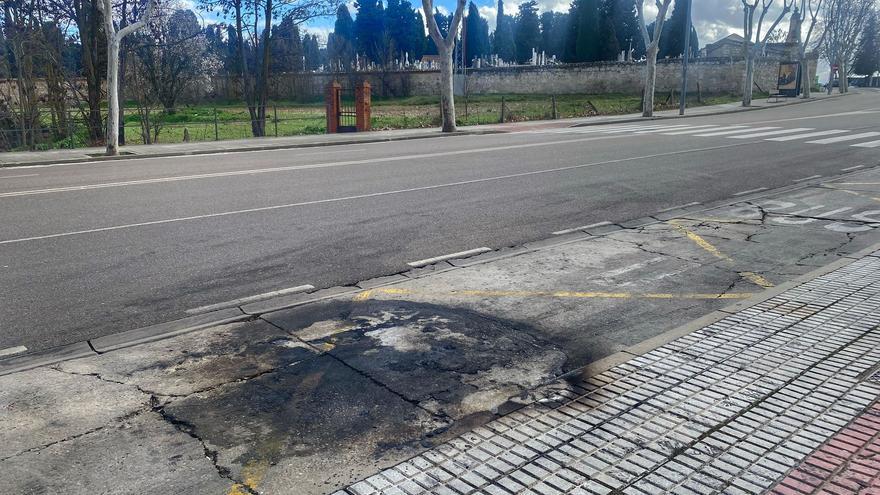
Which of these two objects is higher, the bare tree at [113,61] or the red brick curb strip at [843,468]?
the bare tree at [113,61]

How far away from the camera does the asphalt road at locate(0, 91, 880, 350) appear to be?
7.12m

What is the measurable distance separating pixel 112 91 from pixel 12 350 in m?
17.3

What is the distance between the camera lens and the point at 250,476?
3748mm

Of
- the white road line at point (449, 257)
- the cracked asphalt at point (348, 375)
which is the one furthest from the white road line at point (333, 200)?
the cracked asphalt at point (348, 375)

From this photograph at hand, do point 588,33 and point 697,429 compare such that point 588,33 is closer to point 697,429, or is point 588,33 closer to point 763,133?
point 763,133

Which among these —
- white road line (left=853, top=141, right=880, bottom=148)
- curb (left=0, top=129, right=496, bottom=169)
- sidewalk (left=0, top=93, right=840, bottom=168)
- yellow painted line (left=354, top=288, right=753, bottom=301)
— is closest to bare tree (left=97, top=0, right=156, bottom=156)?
sidewalk (left=0, top=93, right=840, bottom=168)

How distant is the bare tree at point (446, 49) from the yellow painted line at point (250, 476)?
81.0 feet

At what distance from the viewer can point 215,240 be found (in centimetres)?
908

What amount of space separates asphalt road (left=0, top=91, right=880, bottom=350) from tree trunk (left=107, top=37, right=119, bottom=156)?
208 cm

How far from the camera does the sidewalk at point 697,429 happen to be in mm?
3646

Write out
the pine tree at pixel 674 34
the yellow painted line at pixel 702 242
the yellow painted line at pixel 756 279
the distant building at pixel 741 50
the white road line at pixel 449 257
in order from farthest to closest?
the pine tree at pixel 674 34 < the distant building at pixel 741 50 < the yellow painted line at pixel 702 242 < the white road line at pixel 449 257 < the yellow painted line at pixel 756 279

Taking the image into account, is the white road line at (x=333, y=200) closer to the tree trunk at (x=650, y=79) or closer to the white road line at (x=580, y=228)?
the white road line at (x=580, y=228)

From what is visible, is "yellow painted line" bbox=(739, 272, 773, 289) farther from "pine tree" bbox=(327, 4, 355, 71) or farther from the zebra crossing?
"pine tree" bbox=(327, 4, 355, 71)

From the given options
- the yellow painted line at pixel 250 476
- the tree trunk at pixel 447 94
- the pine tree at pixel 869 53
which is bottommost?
the yellow painted line at pixel 250 476
